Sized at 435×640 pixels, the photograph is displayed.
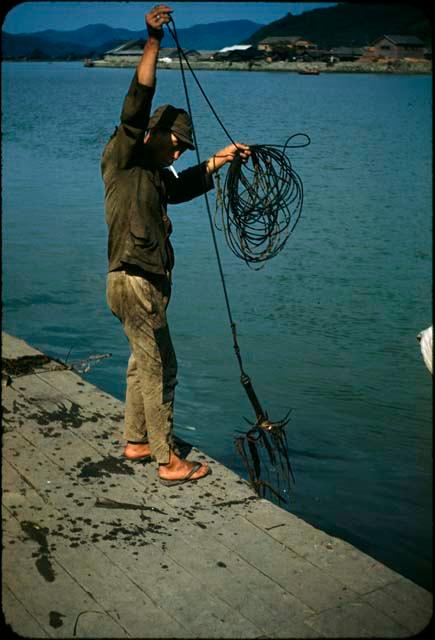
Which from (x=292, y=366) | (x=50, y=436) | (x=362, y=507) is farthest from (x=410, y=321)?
(x=50, y=436)

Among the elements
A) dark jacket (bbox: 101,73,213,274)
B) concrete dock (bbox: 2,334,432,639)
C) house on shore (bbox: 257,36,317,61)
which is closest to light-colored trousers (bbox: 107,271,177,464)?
dark jacket (bbox: 101,73,213,274)

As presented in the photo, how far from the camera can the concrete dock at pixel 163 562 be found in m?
3.12

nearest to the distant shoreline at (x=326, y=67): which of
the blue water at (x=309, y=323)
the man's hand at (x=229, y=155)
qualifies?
the blue water at (x=309, y=323)

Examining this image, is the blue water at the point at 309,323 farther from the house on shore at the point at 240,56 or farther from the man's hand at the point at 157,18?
the house on shore at the point at 240,56

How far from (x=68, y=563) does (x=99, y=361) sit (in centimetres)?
502

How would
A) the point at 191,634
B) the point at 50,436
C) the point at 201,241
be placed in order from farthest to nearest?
the point at 201,241
the point at 50,436
the point at 191,634

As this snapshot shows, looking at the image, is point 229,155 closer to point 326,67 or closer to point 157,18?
point 157,18

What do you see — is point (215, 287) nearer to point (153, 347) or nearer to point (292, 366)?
point (292, 366)

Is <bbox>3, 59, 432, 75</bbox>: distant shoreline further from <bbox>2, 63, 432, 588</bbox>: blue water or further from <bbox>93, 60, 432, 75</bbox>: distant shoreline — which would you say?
<bbox>2, 63, 432, 588</bbox>: blue water

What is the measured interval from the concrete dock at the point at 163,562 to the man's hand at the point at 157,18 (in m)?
2.29

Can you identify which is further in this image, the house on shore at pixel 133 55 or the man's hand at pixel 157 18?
the house on shore at pixel 133 55

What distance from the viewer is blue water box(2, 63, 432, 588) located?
6.17 metres

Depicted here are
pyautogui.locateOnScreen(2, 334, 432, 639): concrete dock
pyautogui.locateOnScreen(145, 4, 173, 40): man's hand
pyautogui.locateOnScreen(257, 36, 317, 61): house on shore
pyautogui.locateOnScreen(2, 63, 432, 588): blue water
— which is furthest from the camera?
pyautogui.locateOnScreen(257, 36, 317, 61): house on shore

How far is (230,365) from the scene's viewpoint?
332 inches
